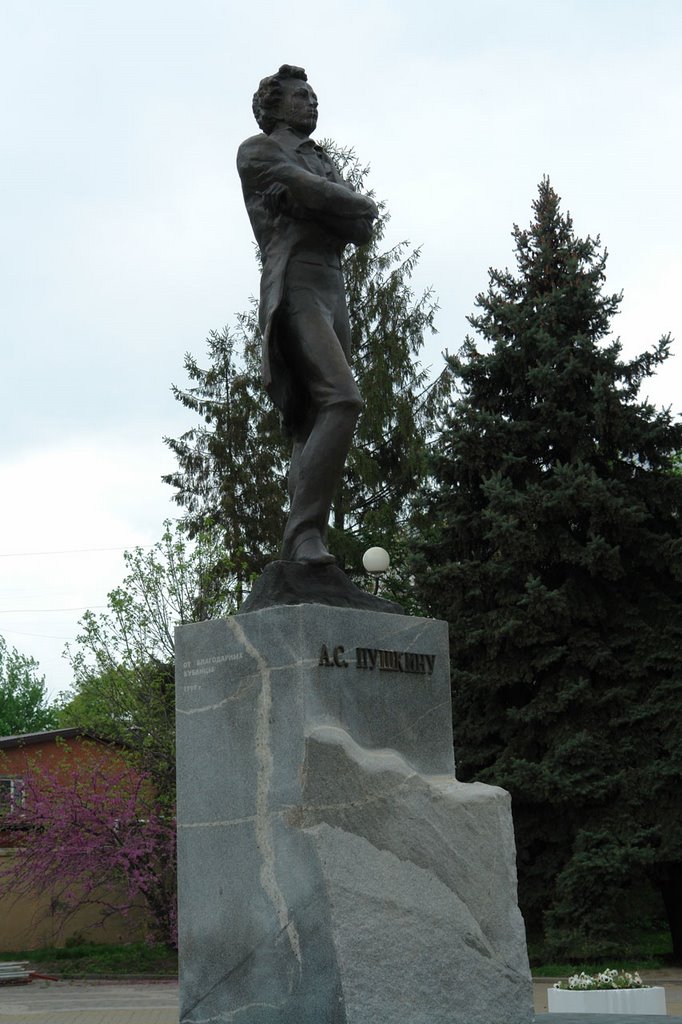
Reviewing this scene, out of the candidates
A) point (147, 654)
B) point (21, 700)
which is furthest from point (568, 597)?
point (21, 700)

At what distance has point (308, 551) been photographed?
6.22 metres

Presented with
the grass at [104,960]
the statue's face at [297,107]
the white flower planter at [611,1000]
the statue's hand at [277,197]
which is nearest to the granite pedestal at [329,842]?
the statue's hand at [277,197]

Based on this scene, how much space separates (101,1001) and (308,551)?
1390cm

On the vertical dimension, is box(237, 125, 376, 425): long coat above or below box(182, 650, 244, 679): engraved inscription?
above

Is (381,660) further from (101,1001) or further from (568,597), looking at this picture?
(101,1001)

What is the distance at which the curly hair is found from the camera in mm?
Answer: 6719

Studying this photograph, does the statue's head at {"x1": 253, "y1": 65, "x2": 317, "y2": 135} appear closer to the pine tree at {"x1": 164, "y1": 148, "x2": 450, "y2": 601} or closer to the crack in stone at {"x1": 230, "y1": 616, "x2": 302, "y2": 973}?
the crack in stone at {"x1": 230, "y1": 616, "x2": 302, "y2": 973}

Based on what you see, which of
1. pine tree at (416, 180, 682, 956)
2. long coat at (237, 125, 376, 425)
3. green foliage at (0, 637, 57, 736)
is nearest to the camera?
long coat at (237, 125, 376, 425)

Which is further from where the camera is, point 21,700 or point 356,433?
point 21,700

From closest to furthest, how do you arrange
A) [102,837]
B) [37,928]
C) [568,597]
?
→ [568,597] → [102,837] → [37,928]

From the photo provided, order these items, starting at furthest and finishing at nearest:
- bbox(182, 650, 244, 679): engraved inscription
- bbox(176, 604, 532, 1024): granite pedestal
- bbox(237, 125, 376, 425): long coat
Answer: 1. bbox(237, 125, 376, 425): long coat
2. bbox(182, 650, 244, 679): engraved inscription
3. bbox(176, 604, 532, 1024): granite pedestal

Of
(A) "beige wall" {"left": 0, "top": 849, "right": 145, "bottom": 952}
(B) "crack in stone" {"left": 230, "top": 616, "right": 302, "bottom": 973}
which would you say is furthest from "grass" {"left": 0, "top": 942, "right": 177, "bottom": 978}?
(B) "crack in stone" {"left": 230, "top": 616, "right": 302, "bottom": 973}

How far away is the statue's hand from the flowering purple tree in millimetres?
15592

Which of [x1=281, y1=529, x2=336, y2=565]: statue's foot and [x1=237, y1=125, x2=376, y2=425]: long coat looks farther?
[x1=237, y1=125, x2=376, y2=425]: long coat
